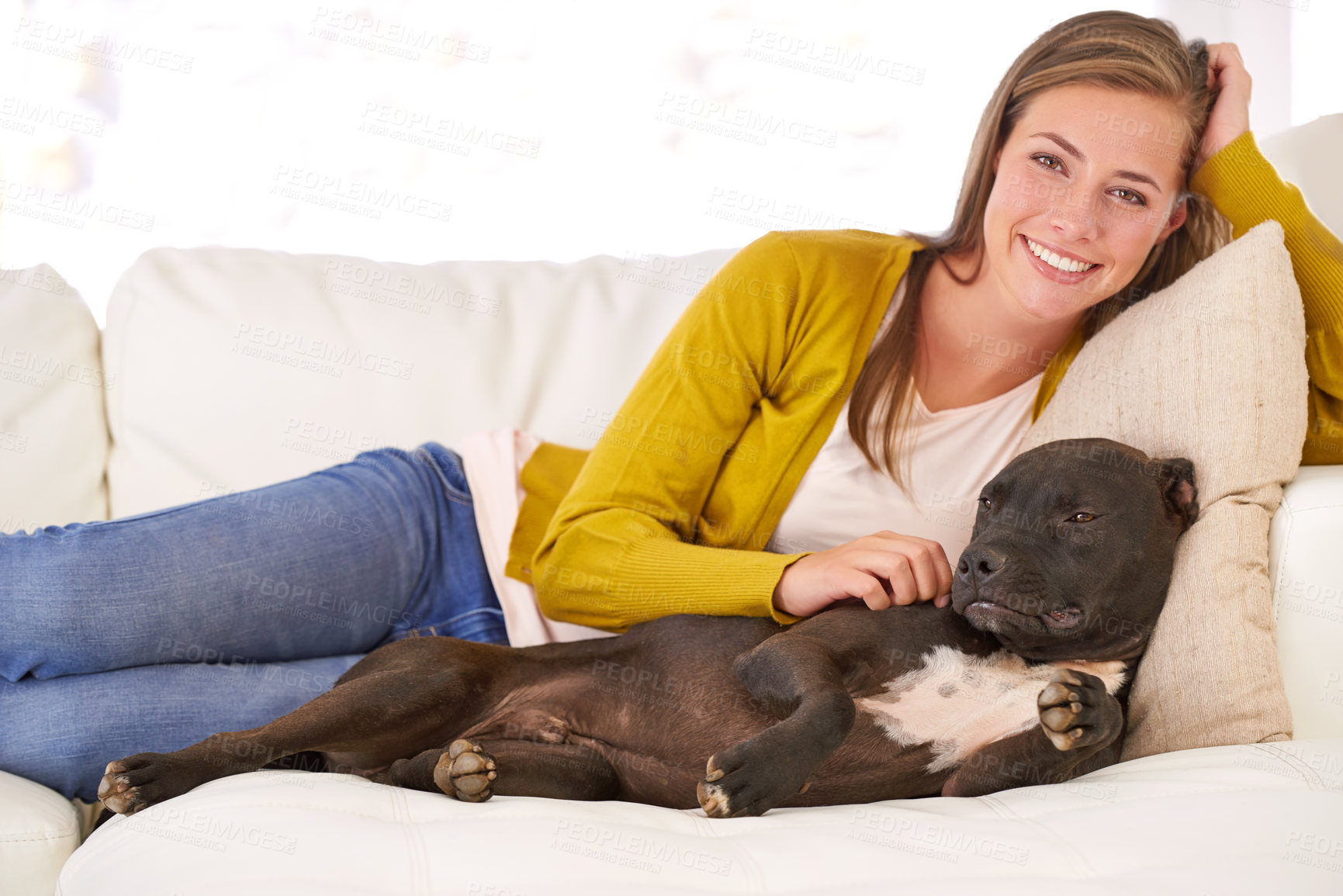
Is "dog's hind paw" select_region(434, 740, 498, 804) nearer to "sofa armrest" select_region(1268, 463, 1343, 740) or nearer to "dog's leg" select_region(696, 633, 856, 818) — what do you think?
"dog's leg" select_region(696, 633, 856, 818)

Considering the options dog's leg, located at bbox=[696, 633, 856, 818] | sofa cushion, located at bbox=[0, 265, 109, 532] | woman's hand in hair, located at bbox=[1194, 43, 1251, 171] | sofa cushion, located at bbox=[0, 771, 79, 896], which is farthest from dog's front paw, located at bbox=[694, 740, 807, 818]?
sofa cushion, located at bbox=[0, 265, 109, 532]

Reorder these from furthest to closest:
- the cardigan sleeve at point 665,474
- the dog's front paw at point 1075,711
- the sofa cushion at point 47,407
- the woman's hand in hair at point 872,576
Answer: the sofa cushion at point 47,407
the cardigan sleeve at point 665,474
the woman's hand in hair at point 872,576
the dog's front paw at point 1075,711

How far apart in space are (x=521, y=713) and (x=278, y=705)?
1.67ft

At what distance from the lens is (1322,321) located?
197 cm

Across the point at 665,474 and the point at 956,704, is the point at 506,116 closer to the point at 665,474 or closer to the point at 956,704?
the point at 665,474

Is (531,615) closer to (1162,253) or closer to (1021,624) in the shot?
(1021,624)

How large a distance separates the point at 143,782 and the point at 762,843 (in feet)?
3.01

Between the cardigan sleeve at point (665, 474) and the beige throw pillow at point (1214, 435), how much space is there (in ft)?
2.03

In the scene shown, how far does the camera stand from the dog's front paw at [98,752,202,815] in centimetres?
146

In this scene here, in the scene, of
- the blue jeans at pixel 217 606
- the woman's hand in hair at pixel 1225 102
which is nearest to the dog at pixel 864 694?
the blue jeans at pixel 217 606

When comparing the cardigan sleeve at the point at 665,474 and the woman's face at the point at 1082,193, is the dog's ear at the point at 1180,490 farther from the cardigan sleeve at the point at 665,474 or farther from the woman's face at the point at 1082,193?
the cardigan sleeve at the point at 665,474

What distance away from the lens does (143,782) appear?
1.48 m

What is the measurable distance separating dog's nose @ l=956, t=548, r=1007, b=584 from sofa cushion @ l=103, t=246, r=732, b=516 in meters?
1.21

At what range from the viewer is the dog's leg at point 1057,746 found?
1.46 meters
